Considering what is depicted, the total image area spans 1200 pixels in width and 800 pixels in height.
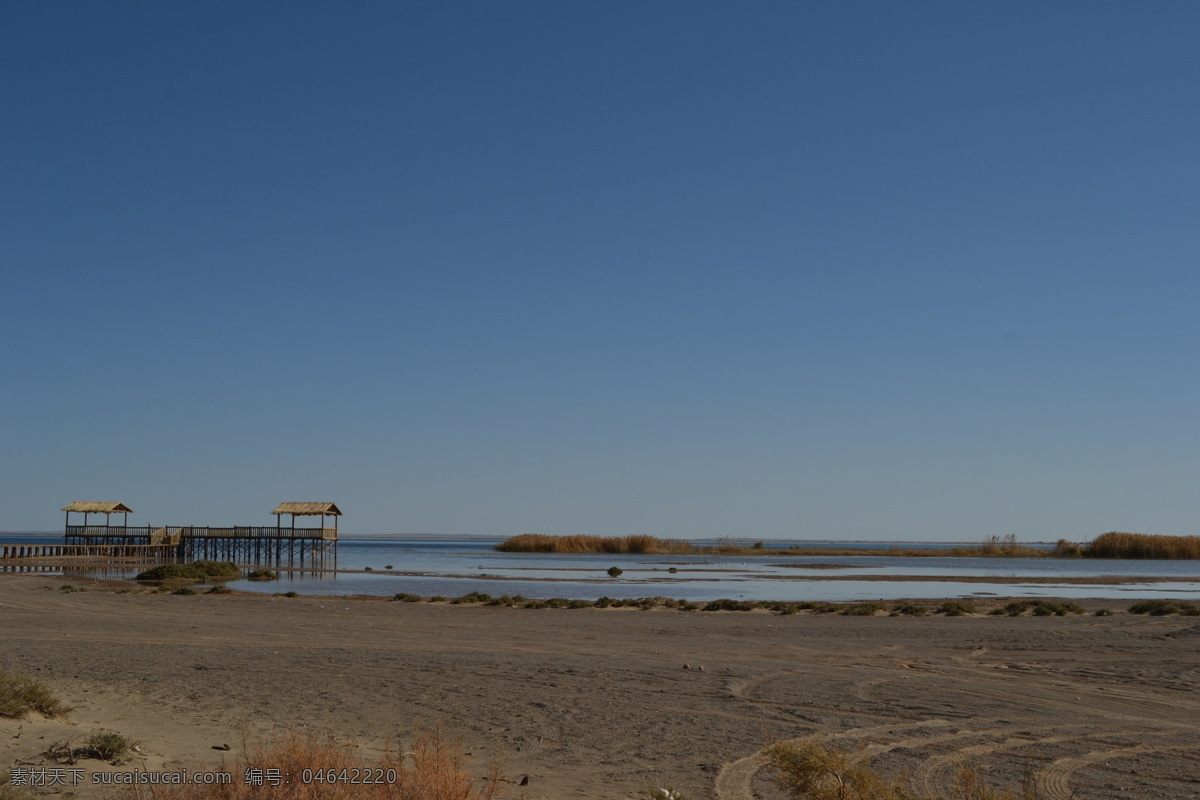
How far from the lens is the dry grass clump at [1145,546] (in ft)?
272

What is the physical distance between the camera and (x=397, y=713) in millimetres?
10805

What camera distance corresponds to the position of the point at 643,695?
1235cm

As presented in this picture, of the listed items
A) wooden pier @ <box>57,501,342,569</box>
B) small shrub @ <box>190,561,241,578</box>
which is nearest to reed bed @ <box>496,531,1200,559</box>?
wooden pier @ <box>57,501,342,569</box>

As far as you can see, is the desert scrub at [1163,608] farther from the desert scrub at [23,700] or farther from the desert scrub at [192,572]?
the desert scrub at [192,572]

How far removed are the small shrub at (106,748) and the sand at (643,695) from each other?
0.12 metres

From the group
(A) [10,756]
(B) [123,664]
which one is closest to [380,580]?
(B) [123,664]

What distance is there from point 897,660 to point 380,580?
3445 cm

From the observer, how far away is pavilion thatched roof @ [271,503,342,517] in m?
68.8

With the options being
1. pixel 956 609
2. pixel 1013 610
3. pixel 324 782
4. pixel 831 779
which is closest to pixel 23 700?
pixel 324 782

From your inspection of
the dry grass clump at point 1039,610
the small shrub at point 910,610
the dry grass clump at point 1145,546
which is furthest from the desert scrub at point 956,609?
the dry grass clump at point 1145,546

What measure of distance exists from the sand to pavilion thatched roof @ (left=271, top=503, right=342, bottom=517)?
153ft

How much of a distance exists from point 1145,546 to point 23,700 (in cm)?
9450

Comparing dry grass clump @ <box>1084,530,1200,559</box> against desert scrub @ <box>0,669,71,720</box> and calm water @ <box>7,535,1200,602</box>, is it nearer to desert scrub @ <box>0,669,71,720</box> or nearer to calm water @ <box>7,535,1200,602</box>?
calm water @ <box>7,535,1200,602</box>

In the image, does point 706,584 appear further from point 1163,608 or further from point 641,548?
point 641,548
